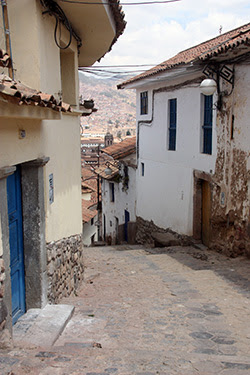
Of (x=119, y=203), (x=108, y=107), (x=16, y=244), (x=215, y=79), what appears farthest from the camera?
(x=108, y=107)

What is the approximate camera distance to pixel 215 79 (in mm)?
9523

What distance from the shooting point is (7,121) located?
4102 mm

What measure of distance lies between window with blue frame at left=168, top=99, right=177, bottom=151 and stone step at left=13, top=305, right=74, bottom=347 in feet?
26.8

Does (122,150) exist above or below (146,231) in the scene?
above

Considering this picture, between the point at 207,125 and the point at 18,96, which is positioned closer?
the point at 18,96

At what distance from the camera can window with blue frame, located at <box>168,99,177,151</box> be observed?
1254cm

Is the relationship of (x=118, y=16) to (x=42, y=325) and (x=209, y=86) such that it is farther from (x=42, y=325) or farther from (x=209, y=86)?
(x=42, y=325)

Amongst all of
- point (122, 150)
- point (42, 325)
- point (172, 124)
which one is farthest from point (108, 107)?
point (42, 325)

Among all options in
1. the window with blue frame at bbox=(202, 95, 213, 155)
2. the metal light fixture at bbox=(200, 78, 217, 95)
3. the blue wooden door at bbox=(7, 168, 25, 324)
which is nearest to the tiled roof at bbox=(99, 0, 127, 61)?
the metal light fixture at bbox=(200, 78, 217, 95)

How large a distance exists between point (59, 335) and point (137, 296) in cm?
213

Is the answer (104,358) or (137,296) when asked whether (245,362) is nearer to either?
(104,358)

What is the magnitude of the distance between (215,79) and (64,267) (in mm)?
5806

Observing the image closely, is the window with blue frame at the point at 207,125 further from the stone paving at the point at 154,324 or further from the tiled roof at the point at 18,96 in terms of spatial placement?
the tiled roof at the point at 18,96

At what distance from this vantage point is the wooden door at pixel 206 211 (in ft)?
35.9
